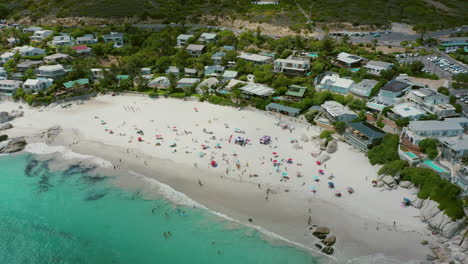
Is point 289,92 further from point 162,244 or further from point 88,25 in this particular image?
point 88,25

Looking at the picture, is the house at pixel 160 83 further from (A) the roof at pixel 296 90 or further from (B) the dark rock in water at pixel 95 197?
(B) the dark rock in water at pixel 95 197

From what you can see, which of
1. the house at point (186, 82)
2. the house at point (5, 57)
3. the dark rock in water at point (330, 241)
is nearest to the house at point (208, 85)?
the house at point (186, 82)

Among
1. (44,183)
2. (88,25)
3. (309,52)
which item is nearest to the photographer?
Answer: (44,183)

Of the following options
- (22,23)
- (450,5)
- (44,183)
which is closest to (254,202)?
(44,183)

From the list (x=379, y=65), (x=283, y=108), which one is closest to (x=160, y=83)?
(x=283, y=108)

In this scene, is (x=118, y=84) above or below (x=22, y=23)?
below

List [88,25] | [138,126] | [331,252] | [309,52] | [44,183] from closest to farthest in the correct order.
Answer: [331,252] < [44,183] < [138,126] < [309,52] < [88,25]

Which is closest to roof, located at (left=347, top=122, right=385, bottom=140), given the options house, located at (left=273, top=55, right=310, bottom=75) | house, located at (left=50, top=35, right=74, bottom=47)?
house, located at (left=273, top=55, right=310, bottom=75)
